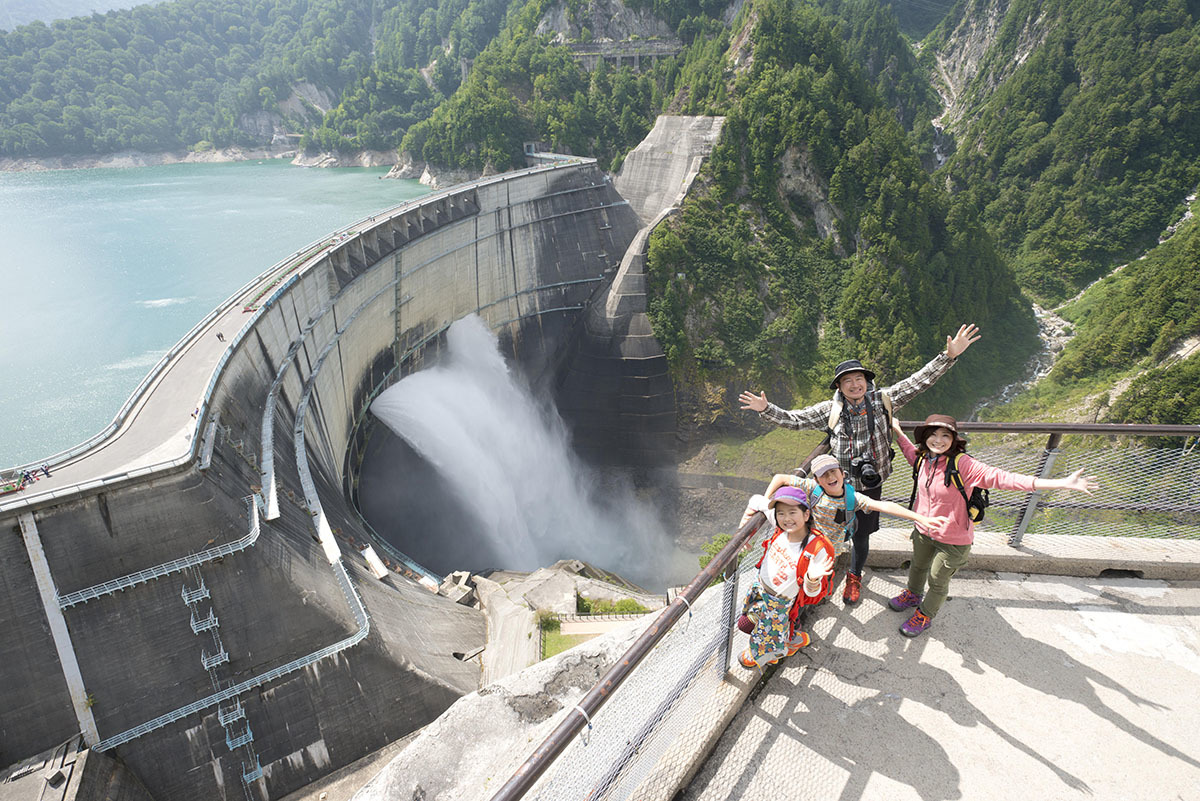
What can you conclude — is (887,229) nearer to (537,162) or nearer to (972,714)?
(537,162)

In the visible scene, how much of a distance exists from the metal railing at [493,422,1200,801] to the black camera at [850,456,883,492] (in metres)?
0.63

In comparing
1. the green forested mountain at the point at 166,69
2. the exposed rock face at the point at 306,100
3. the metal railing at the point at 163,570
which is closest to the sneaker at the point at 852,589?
the metal railing at the point at 163,570

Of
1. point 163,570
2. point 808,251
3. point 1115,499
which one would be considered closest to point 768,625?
point 1115,499

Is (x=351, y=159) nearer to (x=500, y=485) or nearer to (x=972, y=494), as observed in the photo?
(x=500, y=485)

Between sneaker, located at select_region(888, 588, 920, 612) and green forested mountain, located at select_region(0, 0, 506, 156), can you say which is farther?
green forested mountain, located at select_region(0, 0, 506, 156)

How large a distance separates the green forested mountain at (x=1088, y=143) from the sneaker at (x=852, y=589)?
5341cm

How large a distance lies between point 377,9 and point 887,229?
4749 inches

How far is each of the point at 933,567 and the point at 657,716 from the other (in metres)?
2.42

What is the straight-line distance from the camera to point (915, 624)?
15.9 feet

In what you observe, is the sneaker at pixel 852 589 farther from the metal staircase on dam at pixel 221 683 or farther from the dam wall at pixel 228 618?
the metal staircase on dam at pixel 221 683

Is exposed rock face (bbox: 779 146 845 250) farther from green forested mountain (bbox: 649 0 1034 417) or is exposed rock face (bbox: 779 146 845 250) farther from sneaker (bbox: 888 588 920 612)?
sneaker (bbox: 888 588 920 612)

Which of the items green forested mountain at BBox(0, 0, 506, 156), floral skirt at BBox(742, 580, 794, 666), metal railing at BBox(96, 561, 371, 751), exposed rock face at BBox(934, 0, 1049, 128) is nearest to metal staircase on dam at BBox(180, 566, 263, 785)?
metal railing at BBox(96, 561, 371, 751)

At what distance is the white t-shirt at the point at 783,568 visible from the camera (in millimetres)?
4082

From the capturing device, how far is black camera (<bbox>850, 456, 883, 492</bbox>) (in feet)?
16.6
